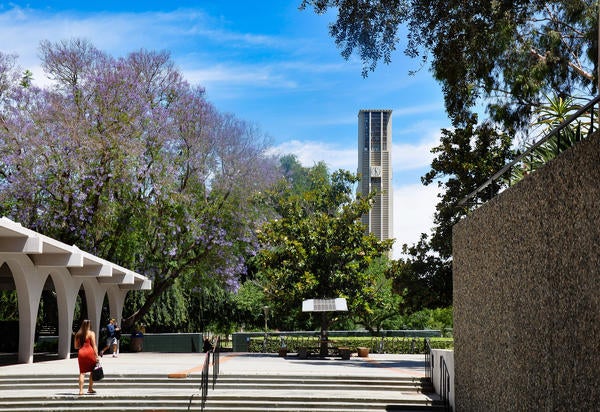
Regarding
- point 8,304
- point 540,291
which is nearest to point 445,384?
point 540,291

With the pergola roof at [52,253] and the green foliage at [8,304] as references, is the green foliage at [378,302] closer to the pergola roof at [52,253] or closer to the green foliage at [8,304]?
the pergola roof at [52,253]

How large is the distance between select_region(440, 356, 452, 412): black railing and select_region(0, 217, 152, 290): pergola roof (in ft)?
35.2

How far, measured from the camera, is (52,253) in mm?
23953

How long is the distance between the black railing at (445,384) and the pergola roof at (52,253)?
1073 cm

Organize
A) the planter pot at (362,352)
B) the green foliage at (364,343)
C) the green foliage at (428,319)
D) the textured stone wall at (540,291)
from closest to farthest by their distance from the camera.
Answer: the textured stone wall at (540,291)
the planter pot at (362,352)
the green foliage at (364,343)
the green foliage at (428,319)

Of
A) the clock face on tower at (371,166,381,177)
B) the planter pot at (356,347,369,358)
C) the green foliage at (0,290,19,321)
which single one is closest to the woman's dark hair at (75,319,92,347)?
the planter pot at (356,347,369,358)

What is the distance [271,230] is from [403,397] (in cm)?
1583

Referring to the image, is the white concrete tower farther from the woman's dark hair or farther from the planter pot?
the woman's dark hair

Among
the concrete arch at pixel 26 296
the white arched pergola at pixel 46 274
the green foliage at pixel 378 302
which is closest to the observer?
the white arched pergola at pixel 46 274

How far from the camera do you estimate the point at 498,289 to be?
35.8 feet

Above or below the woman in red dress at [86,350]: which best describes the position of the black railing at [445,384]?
below

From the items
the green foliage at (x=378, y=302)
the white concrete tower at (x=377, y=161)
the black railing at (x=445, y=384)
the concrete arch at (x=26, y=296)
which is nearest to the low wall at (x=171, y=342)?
the green foliage at (x=378, y=302)

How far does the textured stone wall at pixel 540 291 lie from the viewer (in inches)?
286

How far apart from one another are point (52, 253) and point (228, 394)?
896cm
